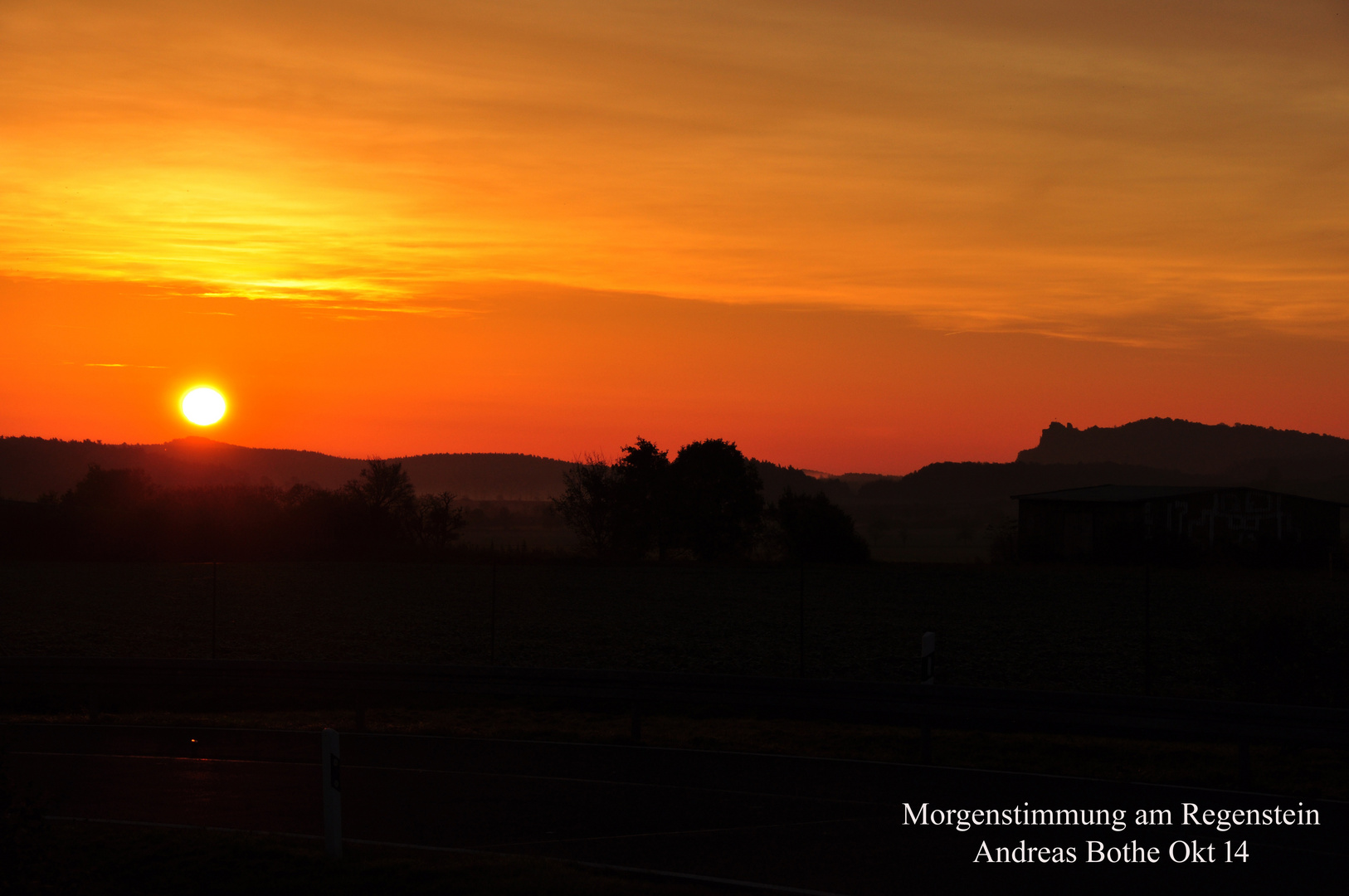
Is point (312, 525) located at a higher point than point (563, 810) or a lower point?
higher

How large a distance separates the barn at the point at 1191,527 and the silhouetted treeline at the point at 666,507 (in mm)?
19539

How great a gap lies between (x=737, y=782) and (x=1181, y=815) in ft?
13.9

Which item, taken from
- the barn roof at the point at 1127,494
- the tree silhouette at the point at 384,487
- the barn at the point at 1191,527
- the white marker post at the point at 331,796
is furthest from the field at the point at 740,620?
the tree silhouette at the point at 384,487

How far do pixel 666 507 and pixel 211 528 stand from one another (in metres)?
27.7

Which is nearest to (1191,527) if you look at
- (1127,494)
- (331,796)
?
(1127,494)

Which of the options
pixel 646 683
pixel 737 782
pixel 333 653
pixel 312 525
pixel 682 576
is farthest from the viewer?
pixel 312 525

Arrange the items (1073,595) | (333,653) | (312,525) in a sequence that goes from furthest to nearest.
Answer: (312,525) → (1073,595) → (333,653)

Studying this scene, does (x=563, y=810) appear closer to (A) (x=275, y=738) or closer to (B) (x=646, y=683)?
(B) (x=646, y=683)

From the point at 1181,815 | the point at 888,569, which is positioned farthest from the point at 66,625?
the point at 888,569

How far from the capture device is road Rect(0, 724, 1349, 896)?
9.27 metres

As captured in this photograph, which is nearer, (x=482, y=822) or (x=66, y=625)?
(x=482, y=822)

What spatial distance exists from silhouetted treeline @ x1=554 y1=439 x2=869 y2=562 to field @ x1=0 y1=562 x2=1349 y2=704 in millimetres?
17595

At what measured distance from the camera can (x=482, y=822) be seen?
10.9 metres

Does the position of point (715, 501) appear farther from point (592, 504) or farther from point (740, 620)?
point (740, 620)
